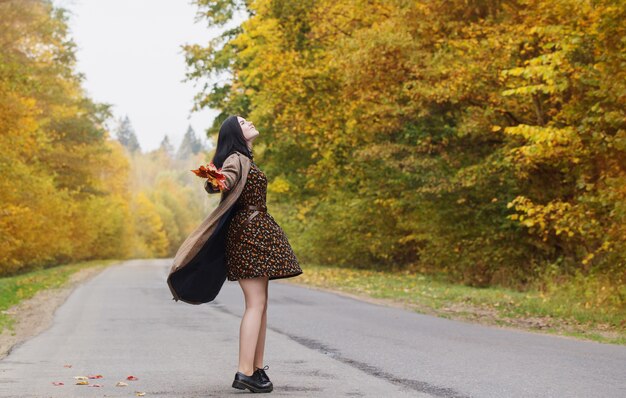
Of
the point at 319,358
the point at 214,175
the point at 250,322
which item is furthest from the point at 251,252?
the point at 319,358

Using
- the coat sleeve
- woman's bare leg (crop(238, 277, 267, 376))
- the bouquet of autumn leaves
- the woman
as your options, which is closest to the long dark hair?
the woman

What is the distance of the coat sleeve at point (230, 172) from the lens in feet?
22.1

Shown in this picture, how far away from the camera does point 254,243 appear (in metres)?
6.90

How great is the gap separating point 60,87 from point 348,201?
1664cm

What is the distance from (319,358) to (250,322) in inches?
95.2

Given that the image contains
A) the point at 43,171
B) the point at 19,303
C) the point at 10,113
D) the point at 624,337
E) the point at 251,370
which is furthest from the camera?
the point at 43,171

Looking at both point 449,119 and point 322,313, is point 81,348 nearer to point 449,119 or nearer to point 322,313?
point 322,313

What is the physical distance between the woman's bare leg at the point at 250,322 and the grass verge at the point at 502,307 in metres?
6.21

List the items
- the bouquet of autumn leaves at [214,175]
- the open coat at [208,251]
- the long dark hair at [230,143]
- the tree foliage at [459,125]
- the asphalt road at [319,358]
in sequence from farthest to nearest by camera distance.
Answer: the tree foliage at [459,125] < the asphalt road at [319,358] < the long dark hair at [230,143] < the open coat at [208,251] < the bouquet of autumn leaves at [214,175]

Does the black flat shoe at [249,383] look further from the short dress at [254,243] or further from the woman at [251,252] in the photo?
the short dress at [254,243]

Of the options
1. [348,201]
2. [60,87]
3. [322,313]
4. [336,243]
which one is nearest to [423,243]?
[348,201]

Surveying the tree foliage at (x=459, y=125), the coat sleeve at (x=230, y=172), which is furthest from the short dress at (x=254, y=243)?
the tree foliage at (x=459, y=125)

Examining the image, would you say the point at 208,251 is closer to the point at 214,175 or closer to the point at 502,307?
the point at 214,175

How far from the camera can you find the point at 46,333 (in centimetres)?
1230
